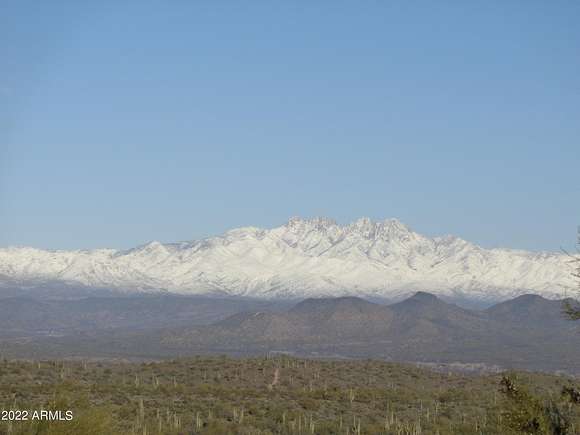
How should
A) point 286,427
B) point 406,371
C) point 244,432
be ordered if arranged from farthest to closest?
point 406,371 < point 286,427 < point 244,432

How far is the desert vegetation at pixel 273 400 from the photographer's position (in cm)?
3158

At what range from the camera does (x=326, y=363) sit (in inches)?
3770

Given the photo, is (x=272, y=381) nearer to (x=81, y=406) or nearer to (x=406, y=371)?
(x=406, y=371)

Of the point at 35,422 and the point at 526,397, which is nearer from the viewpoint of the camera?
the point at 526,397

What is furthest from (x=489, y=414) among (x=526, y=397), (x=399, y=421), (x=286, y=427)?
(x=526, y=397)

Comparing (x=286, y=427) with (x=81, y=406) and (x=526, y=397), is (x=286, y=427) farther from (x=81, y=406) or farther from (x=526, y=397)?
(x=526, y=397)

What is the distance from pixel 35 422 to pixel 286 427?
19162 mm

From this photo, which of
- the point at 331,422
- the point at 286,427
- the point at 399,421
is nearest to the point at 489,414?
the point at 399,421

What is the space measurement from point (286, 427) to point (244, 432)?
3580mm

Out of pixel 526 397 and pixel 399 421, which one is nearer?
pixel 526 397

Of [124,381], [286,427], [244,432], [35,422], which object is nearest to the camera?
[35,422]

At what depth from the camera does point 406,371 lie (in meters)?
92.0

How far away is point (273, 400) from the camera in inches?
2438

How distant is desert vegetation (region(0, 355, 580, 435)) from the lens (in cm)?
3158
